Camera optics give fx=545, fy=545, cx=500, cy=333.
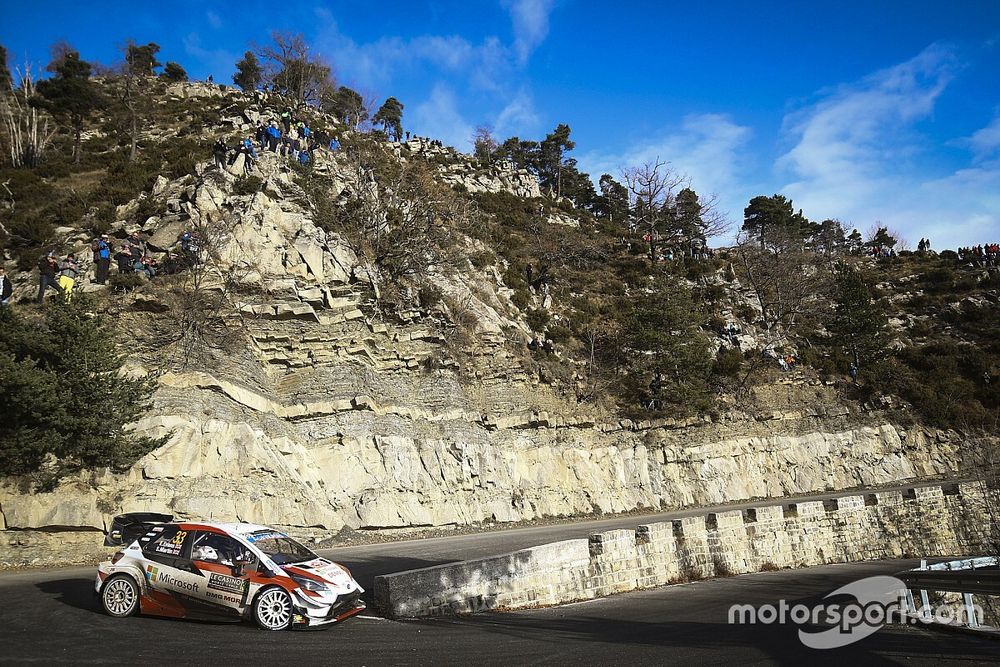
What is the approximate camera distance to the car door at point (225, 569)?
8227 millimetres

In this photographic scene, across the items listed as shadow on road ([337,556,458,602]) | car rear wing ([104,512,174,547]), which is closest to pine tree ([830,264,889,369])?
shadow on road ([337,556,458,602])

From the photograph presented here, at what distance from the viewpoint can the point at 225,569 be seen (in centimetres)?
830

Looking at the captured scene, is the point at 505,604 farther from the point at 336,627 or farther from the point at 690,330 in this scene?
the point at 690,330

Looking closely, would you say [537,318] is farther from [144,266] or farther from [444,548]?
[144,266]

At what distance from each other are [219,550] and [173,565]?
0.78 meters

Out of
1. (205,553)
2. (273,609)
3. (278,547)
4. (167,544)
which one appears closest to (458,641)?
(273,609)

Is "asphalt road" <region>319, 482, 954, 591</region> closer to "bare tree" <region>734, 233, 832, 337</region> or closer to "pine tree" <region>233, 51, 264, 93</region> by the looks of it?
"bare tree" <region>734, 233, 832, 337</region>

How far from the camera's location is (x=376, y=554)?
16.9 m

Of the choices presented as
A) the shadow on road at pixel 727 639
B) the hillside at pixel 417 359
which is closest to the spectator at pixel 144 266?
the hillside at pixel 417 359

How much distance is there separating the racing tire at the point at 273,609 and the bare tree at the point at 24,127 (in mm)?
43176

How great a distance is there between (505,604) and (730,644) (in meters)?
4.37

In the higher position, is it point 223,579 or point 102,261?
point 102,261

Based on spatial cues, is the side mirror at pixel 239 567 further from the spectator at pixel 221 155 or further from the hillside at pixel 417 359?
the spectator at pixel 221 155

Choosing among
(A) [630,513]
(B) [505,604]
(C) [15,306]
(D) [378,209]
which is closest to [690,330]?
(A) [630,513]
